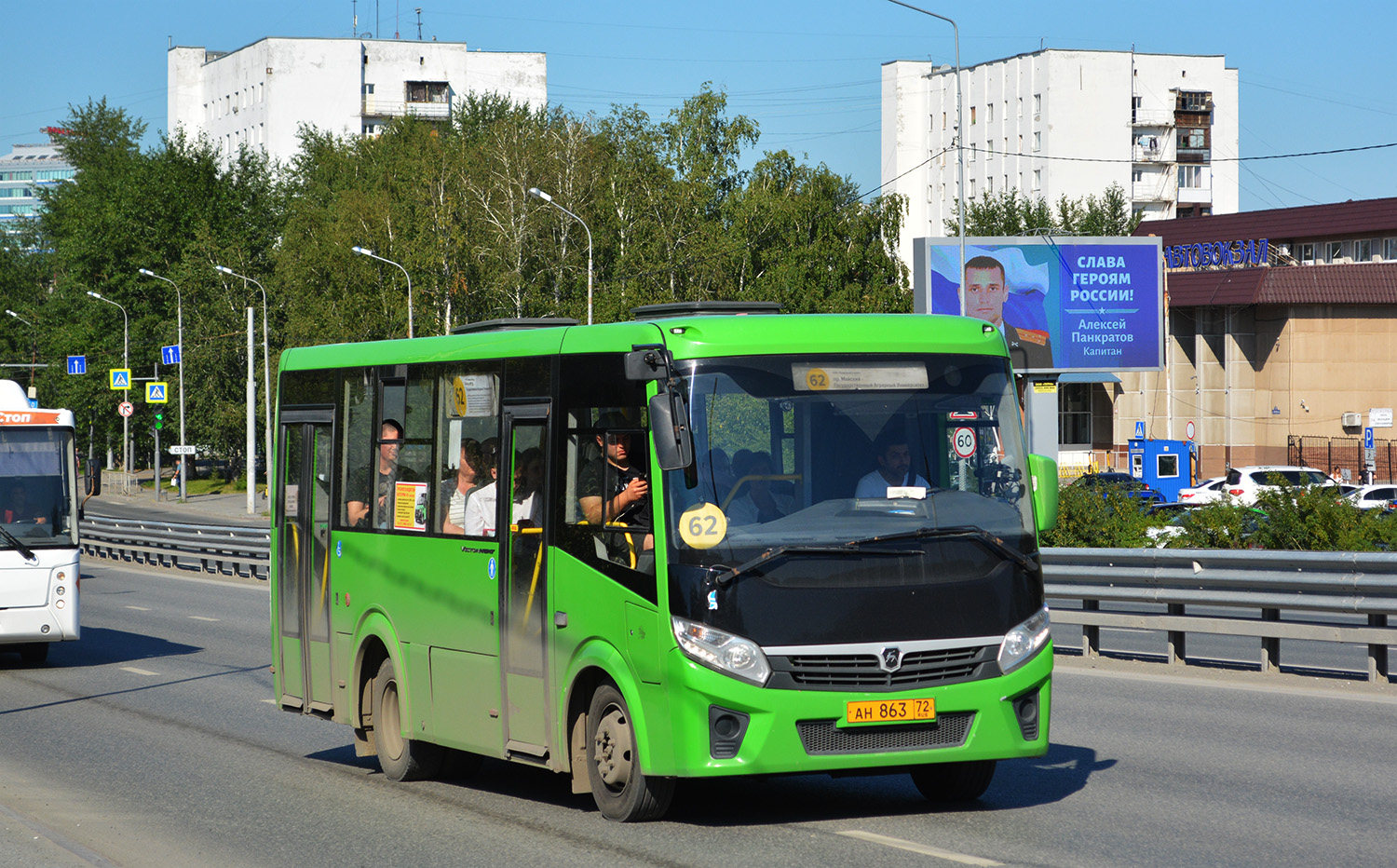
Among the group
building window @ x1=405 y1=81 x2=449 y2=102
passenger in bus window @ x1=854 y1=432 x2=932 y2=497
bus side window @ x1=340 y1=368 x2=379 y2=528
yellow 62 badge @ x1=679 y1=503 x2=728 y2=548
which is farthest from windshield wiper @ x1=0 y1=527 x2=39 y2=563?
building window @ x1=405 y1=81 x2=449 y2=102

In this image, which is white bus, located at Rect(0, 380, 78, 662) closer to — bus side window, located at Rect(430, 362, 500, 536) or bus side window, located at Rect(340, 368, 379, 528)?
bus side window, located at Rect(340, 368, 379, 528)

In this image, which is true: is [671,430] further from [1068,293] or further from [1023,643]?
[1068,293]

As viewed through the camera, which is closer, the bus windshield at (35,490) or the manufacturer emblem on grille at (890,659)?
the manufacturer emblem on grille at (890,659)

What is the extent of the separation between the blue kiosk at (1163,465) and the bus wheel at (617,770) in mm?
48692

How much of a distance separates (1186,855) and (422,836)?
3446 mm

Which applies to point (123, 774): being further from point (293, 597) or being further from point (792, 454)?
point (792, 454)

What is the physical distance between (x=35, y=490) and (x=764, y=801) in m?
11.0

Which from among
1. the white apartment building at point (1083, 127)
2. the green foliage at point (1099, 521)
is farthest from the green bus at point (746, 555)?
the white apartment building at point (1083, 127)

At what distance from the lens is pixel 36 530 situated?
55.4 feet

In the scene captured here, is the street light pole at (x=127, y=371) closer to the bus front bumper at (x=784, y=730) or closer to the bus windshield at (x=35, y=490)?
the bus windshield at (x=35, y=490)

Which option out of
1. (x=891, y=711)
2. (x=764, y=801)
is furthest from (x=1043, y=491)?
(x=764, y=801)

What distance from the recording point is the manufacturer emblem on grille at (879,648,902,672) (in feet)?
24.1

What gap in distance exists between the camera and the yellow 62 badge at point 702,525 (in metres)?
7.32

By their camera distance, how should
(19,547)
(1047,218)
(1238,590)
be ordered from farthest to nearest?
(1047,218), (19,547), (1238,590)
